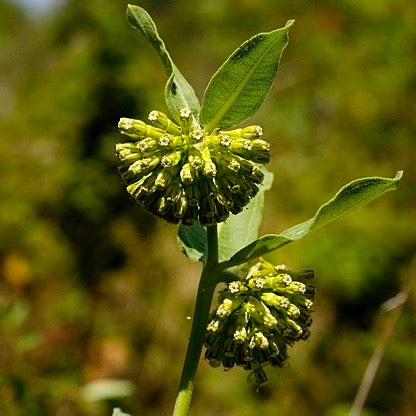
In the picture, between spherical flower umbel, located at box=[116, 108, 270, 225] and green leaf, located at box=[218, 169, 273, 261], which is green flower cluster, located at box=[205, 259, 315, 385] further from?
spherical flower umbel, located at box=[116, 108, 270, 225]

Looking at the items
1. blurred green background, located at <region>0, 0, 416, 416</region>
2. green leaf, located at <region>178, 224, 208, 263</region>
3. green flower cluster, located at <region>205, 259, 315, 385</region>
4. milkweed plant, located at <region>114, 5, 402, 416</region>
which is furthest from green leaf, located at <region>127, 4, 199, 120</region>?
blurred green background, located at <region>0, 0, 416, 416</region>

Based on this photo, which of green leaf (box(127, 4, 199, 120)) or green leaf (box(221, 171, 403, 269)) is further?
green leaf (box(127, 4, 199, 120))

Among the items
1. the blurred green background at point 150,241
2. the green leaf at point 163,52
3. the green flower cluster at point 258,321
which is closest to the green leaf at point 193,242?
the green flower cluster at point 258,321

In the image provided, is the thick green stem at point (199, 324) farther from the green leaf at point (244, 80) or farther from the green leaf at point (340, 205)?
the green leaf at point (244, 80)

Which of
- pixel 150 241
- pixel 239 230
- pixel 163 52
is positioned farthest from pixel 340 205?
pixel 150 241

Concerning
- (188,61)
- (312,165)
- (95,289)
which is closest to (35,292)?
(95,289)
